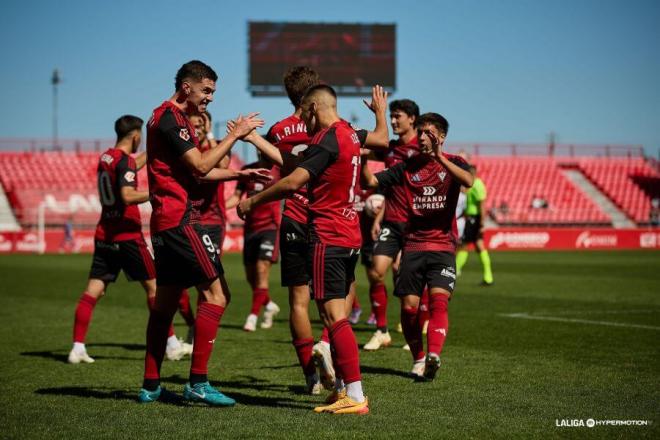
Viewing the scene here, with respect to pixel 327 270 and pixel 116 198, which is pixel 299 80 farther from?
pixel 116 198

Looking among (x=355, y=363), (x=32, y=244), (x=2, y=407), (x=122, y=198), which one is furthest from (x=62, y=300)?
(x=32, y=244)

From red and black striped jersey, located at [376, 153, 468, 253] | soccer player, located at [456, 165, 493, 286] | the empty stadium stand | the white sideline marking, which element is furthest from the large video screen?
red and black striped jersey, located at [376, 153, 468, 253]

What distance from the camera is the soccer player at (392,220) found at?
30.2 feet

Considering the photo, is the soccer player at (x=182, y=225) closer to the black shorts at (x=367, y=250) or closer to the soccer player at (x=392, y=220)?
the soccer player at (x=392, y=220)

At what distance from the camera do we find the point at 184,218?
645cm

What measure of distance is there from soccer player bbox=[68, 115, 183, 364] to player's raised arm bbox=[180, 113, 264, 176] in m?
2.47

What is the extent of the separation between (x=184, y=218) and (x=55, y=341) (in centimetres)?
489

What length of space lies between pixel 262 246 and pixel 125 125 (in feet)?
11.7

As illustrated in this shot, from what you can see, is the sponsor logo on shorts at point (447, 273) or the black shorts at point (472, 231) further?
the black shorts at point (472, 231)

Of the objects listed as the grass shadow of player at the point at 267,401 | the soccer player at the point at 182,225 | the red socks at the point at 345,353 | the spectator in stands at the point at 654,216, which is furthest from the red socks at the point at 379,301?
the spectator in stands at the point at 654,216

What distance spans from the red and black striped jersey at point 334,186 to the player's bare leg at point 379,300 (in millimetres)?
3510

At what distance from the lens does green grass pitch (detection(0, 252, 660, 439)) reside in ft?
18.6

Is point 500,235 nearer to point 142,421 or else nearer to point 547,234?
point 547,234

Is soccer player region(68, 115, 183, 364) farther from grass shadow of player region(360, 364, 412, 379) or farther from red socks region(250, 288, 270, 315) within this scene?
red socks region(250, 288, 270, 315)
